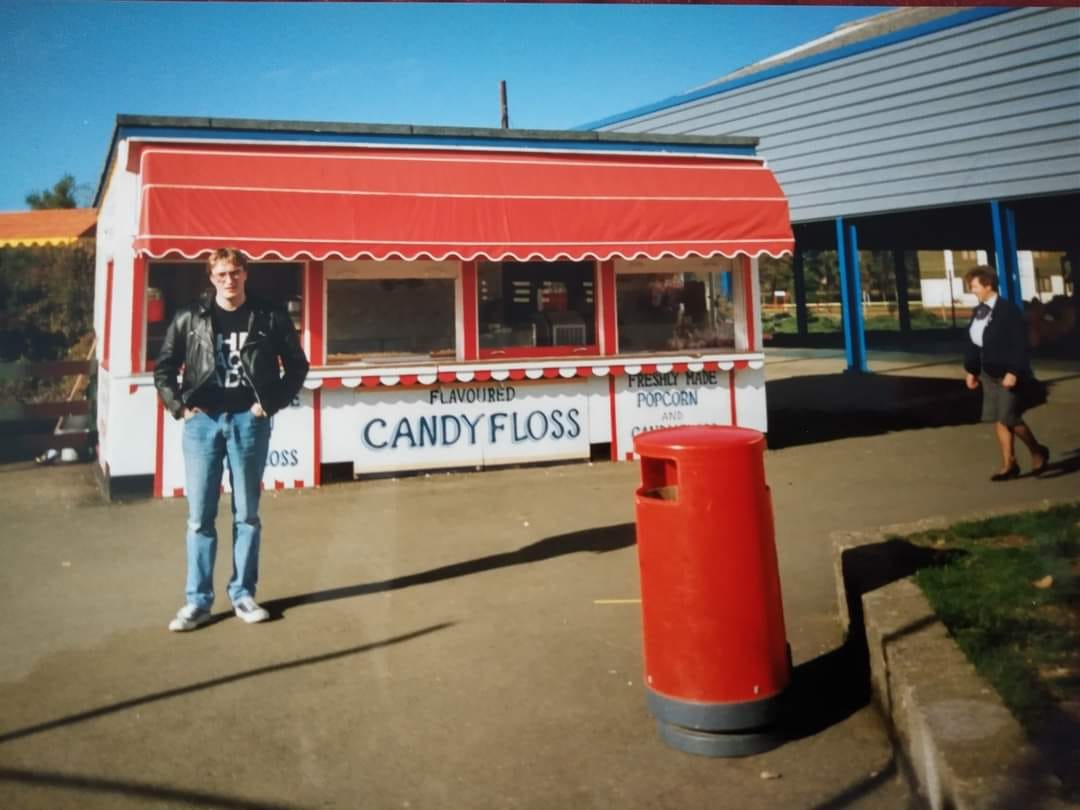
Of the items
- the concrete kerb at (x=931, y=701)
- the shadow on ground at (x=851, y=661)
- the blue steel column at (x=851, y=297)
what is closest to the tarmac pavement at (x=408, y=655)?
the shadow on ground at (x=851, y=661)

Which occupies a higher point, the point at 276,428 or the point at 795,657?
the point at 276,428

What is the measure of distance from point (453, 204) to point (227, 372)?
308 cm

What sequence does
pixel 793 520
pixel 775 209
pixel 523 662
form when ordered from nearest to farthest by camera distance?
pixel 523 662, pixel 793 520, pixel 775 209

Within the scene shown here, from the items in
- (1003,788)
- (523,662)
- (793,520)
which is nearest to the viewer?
(1003,788)

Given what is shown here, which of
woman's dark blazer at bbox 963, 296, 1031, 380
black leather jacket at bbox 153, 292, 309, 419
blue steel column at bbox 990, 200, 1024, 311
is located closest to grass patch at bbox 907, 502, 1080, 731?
woman's dark blazer at bbox 963, 296, 1031, 380

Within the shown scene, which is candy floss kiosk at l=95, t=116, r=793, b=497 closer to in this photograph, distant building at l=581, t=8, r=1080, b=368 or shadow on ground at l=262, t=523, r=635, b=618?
distant building at l=581, t=8, r=1080, b=368

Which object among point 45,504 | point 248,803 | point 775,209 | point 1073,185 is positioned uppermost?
point 1073,185

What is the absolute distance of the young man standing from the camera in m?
3.45

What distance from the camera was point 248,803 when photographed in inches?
85.0

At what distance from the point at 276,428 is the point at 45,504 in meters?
1.51

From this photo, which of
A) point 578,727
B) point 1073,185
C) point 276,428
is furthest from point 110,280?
point 1073,185

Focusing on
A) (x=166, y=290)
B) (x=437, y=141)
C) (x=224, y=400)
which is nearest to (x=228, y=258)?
(x=224, y=400)

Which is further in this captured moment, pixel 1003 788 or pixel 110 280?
pixel 110 280

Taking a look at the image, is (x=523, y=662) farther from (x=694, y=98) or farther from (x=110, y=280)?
(x=694, y=98)
